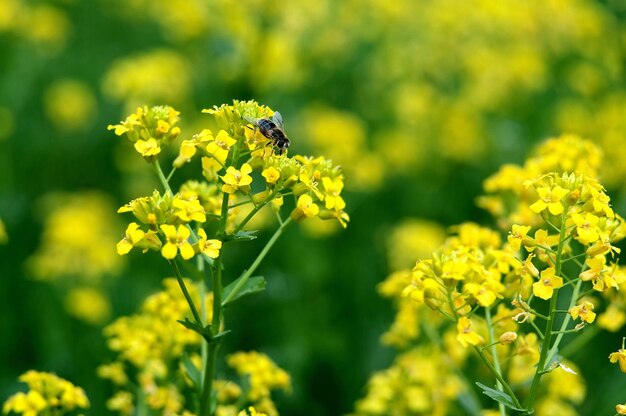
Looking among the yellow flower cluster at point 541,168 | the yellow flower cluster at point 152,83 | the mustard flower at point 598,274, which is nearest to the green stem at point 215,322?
the mustard flower at point 598,274

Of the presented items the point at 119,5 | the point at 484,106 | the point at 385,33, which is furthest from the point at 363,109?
the point at 119,5

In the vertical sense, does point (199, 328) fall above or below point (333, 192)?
below

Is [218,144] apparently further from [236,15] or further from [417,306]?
[236,15]

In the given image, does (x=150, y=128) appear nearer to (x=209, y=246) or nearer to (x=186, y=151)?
(x=186, y=151)

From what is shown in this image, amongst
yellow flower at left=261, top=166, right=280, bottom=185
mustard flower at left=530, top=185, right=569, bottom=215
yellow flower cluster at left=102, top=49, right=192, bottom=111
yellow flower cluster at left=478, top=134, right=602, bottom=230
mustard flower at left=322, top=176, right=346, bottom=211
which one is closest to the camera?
mustard flower at left=530, top=185, right=569, bottom=215

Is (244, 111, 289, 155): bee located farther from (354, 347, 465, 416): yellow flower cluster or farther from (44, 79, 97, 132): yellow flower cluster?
(44, 79, 97, 132): yellow flower cluster

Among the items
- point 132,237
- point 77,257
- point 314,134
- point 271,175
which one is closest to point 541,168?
point 271,175

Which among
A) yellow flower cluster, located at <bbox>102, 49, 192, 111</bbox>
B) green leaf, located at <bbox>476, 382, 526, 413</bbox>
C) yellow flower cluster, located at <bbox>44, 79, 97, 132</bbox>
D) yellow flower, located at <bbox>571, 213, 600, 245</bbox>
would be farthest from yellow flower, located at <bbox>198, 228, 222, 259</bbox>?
yellow flower cluster, located at <bbox>44, 79, 97, 132</bbox>
